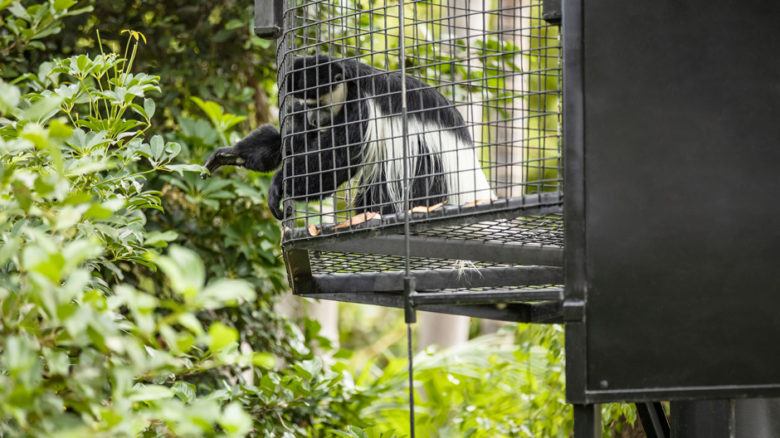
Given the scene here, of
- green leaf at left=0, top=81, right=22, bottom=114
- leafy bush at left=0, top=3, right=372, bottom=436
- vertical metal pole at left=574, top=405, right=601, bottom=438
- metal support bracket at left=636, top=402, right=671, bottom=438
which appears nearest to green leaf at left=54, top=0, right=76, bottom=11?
leafy bush at left=0, top=3, right=372, bottom=436

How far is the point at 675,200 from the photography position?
1312 mm

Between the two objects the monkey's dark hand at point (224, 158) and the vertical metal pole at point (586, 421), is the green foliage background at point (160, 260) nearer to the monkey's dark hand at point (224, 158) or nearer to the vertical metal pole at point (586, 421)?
the monkey's dark hand at point (224, 158)

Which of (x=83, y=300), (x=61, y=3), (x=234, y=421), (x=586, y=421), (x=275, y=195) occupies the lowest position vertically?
(x=586, y=421)

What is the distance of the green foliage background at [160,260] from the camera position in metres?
0.88

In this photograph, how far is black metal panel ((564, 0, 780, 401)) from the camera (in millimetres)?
1297

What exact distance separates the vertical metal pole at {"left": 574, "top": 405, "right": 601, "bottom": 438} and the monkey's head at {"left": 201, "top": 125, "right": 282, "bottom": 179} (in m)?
1.37

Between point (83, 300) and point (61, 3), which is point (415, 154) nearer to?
point (61, 3)

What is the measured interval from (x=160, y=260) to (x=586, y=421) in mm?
874

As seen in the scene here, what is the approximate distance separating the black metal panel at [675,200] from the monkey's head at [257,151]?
1.29m

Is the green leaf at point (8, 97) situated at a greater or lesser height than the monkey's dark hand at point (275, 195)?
greater

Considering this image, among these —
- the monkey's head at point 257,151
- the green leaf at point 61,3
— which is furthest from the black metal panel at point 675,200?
the monkey's head at point 257,151

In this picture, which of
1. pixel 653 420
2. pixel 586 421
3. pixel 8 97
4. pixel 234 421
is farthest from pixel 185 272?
pixel 653 420

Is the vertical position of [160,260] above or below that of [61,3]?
below

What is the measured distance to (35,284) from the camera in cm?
84
